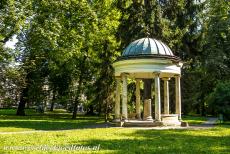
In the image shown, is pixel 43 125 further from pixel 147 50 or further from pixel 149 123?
pixel 147 50

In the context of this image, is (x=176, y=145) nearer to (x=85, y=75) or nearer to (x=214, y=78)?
(x=214, y=78)

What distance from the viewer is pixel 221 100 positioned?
32094 millimetres

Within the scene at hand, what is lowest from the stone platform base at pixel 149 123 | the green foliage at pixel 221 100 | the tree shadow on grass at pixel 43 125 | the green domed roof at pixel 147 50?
the tree shadow on grass at pixel 43 125

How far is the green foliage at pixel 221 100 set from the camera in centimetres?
3197

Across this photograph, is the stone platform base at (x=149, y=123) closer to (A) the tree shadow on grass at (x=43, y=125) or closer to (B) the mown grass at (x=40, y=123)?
(A) the tree shadow on grass at (x=43, y=125)

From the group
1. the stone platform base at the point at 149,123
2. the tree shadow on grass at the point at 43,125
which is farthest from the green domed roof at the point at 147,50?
the tree shadow on grass at the point at 43,125

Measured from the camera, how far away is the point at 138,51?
26.4 meters

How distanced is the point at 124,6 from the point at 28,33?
12.4m

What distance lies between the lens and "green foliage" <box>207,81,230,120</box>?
3197cm

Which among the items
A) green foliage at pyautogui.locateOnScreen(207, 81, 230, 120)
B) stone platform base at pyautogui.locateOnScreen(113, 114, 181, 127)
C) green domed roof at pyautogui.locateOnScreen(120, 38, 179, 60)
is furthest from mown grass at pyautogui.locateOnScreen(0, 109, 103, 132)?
green foliage at pyautogui.locateOnScreen(207, 81, 230, 120)

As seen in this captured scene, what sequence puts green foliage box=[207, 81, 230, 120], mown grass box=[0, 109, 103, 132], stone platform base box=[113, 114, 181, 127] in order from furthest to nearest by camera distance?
green foliage box=[207, 81, 230, 120]
stone platform base box=[113, 114, 181, 127]
mown grass box=[0, 109, 103, 132]

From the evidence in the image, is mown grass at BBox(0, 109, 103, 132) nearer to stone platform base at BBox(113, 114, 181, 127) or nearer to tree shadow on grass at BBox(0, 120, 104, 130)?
tree shadow on grass at BBox(0, 120, 104, 130)

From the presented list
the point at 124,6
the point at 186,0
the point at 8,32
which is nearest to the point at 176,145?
the point at 8,32

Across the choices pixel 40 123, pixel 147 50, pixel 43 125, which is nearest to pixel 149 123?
pixel 147 50
